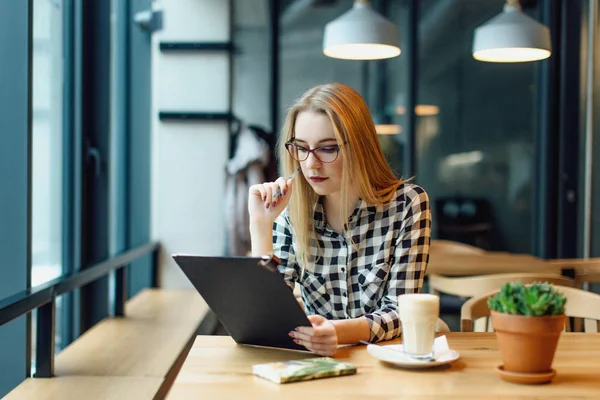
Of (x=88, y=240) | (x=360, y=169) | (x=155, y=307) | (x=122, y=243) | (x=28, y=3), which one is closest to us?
(x=360, y=169)

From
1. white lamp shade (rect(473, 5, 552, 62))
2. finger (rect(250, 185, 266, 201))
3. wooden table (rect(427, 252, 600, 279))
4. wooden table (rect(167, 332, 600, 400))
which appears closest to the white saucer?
wooden table (rect(167, 332, 600, 400))

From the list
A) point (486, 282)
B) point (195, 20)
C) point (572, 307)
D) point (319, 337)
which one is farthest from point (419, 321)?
point (195, 20)

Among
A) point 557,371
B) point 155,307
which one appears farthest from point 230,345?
point 155,307

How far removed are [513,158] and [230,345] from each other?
4.79 m

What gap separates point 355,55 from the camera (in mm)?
3672

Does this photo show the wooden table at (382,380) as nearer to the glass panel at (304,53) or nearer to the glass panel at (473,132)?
the glass panel at (473,132)

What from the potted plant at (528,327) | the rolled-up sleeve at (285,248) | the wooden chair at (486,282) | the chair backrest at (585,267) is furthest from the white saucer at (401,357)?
the chair backrest at (585,267)

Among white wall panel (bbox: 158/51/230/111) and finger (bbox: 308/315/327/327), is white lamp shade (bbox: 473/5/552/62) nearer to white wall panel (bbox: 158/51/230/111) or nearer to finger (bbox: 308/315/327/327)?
finger (bbox: 308/315/327/327)

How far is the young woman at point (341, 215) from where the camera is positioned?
1.87 m

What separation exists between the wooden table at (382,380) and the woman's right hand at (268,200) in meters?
0.39

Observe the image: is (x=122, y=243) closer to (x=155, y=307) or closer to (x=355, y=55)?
(x=155, y=307)

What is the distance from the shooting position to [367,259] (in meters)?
1.91

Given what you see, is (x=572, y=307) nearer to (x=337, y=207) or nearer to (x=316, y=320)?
(x=337, y=207)

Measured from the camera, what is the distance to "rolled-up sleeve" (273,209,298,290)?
1.95 m
